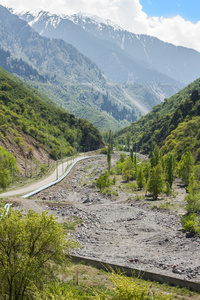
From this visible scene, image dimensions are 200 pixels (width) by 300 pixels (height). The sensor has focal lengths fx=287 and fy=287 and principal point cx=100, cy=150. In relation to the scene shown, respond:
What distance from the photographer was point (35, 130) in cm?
12712

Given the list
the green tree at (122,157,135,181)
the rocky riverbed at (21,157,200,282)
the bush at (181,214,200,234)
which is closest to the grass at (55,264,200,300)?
the rocky riverbed at (21,157,200,282)

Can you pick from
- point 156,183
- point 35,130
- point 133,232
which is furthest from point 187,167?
point 35,130

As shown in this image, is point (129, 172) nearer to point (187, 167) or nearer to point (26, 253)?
point (187, 167)

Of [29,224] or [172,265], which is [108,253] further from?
[29,224]

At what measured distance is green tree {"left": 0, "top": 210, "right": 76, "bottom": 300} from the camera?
1702 cm

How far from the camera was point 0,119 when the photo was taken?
345 feet

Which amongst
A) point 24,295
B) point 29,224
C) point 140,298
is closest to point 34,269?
point 24,295

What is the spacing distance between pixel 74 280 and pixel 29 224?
940 centimetres

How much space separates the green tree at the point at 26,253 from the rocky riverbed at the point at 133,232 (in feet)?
43.3

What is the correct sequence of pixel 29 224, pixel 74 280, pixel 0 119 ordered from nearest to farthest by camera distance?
pixel 29 224
pixel 74 280
pixel 0 119

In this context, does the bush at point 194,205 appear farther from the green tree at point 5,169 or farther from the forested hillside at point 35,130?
the forested hillside at point 35,130

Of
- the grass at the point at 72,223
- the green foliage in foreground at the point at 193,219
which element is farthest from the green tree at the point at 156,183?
the grass at the point at 72,223

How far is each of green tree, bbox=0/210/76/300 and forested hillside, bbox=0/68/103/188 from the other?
2318 inches

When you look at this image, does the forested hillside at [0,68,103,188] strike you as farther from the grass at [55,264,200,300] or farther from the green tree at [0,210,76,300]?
the green tree at [0,210,76,300]
